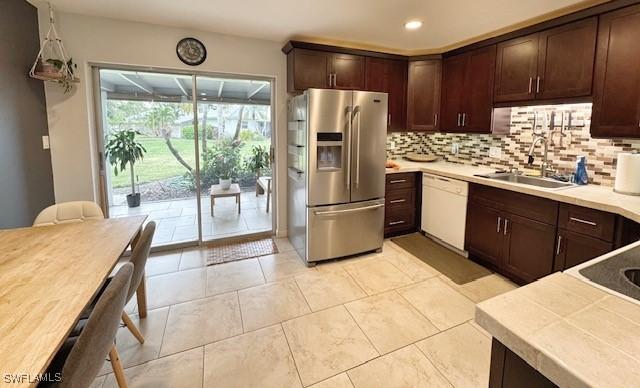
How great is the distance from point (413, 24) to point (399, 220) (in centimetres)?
216

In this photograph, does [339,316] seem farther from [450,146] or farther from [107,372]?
[450,146]

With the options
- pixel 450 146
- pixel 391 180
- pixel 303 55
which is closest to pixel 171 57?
pixel 303 55

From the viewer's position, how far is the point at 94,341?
103cm

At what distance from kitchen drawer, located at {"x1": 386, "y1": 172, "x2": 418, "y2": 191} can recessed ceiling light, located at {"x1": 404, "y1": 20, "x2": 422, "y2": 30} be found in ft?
5.09

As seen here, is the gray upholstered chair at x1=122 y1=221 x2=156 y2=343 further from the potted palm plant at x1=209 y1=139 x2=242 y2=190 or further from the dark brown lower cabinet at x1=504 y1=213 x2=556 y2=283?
the dark brown lower cabinet at x1=504 y1=213 x2=556 y2=283

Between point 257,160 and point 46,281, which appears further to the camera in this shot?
point 257,160

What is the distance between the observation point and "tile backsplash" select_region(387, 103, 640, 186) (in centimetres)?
255

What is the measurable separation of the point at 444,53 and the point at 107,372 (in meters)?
4.37

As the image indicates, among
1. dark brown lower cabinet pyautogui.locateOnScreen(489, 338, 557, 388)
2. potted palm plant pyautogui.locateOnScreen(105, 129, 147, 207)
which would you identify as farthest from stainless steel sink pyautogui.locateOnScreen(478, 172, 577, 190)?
potted palm plant pyautogui.locateOnScreen(105, 129, 147, 207)

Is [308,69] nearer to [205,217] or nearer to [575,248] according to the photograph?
[205,217]

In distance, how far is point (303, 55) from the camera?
3299mm

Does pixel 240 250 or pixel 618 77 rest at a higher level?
pixel 618 77

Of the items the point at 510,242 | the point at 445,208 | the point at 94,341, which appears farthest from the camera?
the point at 445,208

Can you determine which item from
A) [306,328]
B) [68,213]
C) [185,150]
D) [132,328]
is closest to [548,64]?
[306,328]
